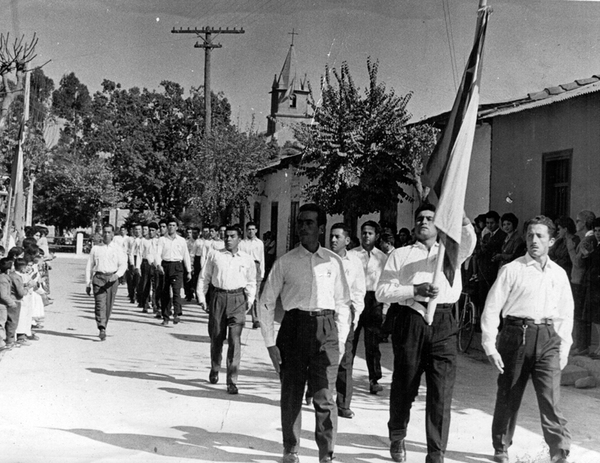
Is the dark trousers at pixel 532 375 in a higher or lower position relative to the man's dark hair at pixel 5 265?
lower

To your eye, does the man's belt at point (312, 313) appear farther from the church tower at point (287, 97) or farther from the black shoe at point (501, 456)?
the church tower at point (287, 97)

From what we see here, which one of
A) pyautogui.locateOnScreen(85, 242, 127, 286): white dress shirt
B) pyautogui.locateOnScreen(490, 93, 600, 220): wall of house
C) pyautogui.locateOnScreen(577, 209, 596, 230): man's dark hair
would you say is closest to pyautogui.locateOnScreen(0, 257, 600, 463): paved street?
pyautogui.locateOnScreen(85, 242, 127, 286): white dress shirt

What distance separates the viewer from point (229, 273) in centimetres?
839

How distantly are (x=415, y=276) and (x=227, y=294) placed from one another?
333 cm

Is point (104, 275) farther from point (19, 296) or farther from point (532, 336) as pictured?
point (532, 336)

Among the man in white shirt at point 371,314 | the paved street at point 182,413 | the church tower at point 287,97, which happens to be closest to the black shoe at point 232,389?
the paved street at point 182,413

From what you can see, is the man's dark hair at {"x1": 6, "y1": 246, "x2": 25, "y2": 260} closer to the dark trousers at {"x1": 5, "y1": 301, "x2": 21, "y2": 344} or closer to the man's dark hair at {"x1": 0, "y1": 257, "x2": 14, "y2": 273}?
the man's dark hair at {"x1": 0, "y1": 257, "x2": 14, "y2": 273}

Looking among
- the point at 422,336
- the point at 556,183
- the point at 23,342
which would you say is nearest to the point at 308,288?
the point at 422,336

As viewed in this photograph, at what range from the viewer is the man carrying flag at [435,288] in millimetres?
5246

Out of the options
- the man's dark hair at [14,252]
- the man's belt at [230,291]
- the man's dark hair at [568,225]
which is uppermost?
the man's dark hair at [568,225]

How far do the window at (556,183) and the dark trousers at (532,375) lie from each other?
6993 mm

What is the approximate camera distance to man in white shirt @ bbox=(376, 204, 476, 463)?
5.21 meters

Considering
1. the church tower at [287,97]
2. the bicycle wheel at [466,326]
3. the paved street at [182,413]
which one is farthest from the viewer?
the church tower at [287,97]

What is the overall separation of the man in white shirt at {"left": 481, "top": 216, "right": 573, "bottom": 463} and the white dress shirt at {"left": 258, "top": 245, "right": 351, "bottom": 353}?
3.33ft
